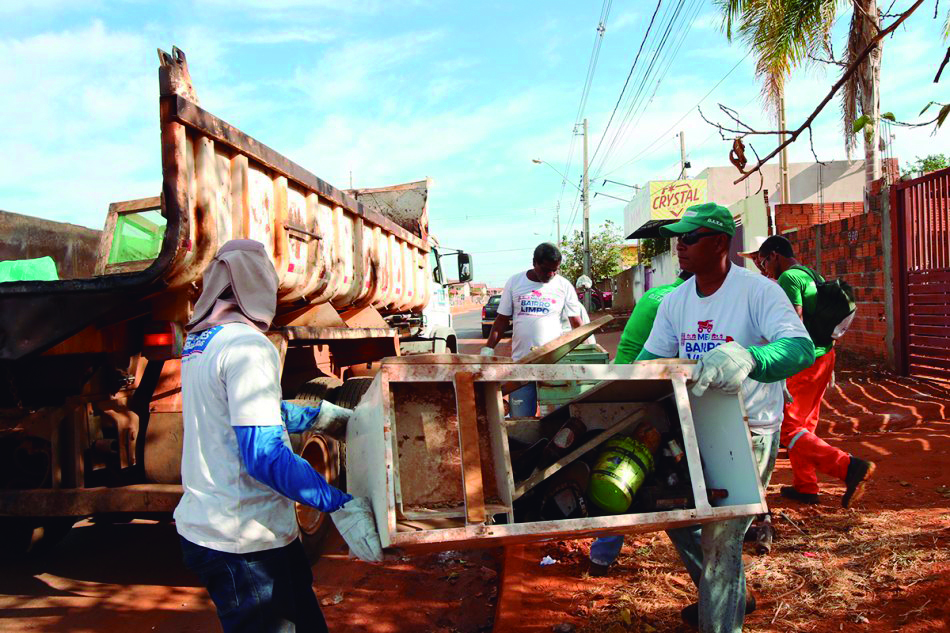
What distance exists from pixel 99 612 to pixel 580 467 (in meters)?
2.79

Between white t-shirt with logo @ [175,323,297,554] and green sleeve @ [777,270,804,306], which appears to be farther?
green sleeve @ [777,270,804,306]

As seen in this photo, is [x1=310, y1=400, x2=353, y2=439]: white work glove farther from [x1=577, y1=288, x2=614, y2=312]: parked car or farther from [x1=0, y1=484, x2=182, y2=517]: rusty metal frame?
[x1=577, y1=288, x2=614, y2=312]: parked car

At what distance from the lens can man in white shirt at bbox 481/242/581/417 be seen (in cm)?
575

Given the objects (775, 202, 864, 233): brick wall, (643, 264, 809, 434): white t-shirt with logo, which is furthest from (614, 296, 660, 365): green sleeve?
(775, 202, 864, 233): brick wall

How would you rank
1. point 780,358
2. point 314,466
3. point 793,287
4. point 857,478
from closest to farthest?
point 780,358 → point 857,478 → point 314,466 → point 793,287

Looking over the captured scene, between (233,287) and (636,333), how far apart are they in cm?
222

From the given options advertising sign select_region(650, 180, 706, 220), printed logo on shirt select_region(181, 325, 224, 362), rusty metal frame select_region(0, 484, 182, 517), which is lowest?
rusty metal frame select_region(0, 484, 182, 517)

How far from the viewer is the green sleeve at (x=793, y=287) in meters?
4.34

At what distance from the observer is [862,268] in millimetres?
9594

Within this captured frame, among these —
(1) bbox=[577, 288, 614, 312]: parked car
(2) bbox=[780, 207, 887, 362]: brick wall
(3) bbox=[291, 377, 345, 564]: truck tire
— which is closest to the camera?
A: (3) bbox=[291, 377, 345, 564]: truck tire

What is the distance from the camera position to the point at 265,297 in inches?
86.1

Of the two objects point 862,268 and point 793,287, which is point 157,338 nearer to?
point 793,287

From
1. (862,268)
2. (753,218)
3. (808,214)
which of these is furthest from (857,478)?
(753,218)

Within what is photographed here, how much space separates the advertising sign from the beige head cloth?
72.9 ft
